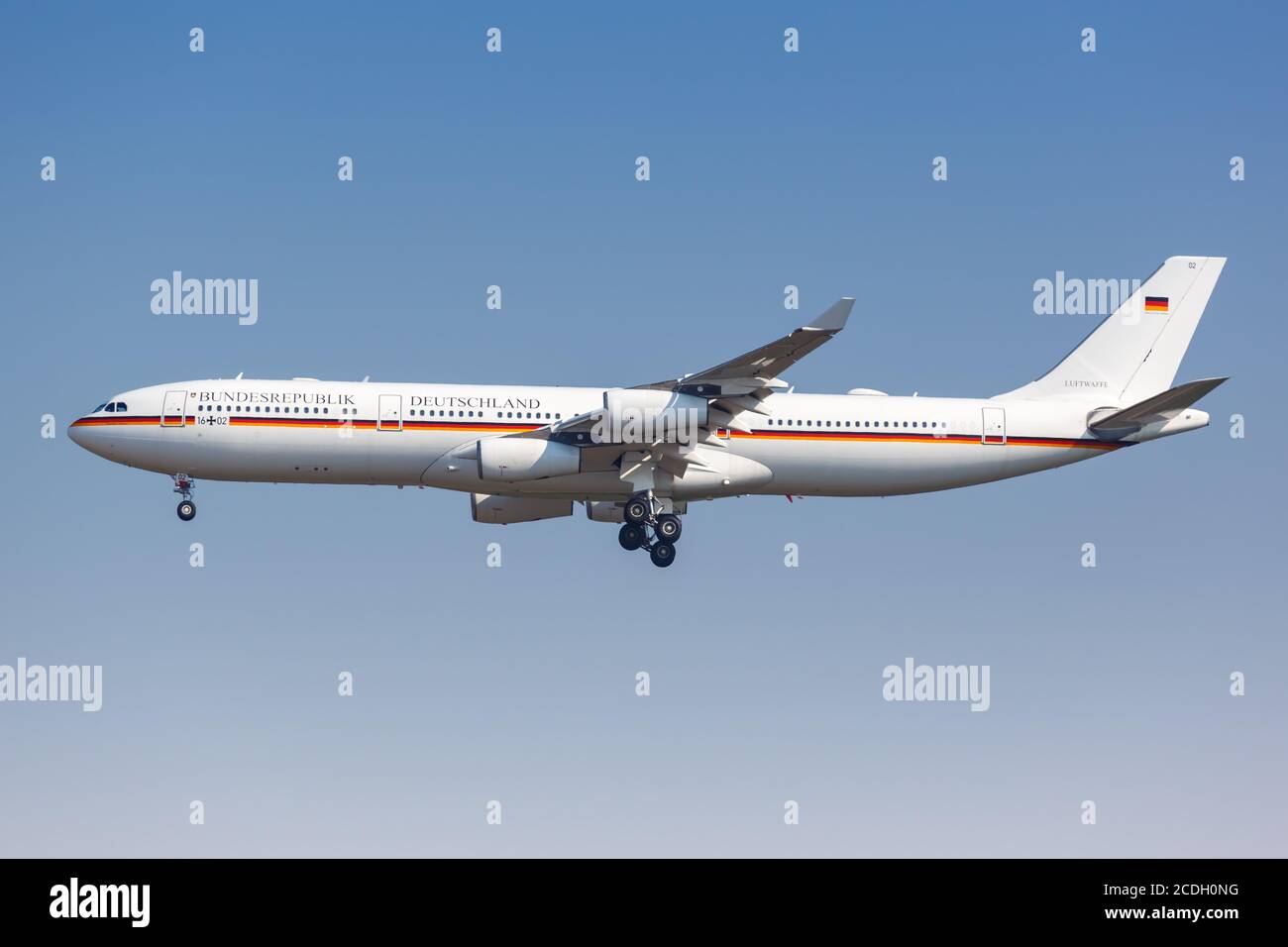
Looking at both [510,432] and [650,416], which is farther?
[510,432]

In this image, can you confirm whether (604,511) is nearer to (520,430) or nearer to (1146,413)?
(520,430)

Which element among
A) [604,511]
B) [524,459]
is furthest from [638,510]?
[524,459]

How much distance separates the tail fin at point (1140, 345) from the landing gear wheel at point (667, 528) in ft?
40.1

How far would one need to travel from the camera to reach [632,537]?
184 feet

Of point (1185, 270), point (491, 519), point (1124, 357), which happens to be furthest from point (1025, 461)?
point (491, 519)

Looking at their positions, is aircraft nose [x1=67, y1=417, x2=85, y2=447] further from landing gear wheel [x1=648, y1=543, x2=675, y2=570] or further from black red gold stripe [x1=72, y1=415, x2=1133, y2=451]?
landing gear wheel [x1=648, y1=543, x2=675, y2=570]

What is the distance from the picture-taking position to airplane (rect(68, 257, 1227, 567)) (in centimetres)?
5309

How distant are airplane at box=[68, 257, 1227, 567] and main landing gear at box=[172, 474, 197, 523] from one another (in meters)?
0.07

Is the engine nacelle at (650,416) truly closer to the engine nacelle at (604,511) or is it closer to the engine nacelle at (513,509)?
the engine nacelle at (604,511)

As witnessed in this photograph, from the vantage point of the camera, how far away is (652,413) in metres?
52.9

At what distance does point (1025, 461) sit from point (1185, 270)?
955 cm

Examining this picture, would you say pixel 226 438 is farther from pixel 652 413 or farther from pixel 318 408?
pixel 652 413

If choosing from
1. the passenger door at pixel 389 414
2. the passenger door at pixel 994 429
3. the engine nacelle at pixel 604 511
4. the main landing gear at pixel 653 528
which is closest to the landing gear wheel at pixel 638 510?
the main landing gear at pixel 653 528

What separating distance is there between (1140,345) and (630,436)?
1902 centimetres
